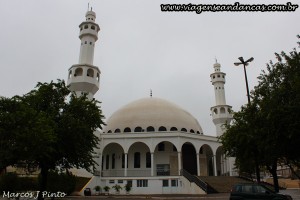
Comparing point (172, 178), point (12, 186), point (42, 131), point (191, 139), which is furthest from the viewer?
point (191, 139)

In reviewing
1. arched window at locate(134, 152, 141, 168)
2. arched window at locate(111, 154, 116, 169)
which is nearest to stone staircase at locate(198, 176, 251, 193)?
arched window at locate(134, 152, 141, 168)

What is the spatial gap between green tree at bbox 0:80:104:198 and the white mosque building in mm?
13195

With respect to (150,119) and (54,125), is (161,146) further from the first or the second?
(54,125)

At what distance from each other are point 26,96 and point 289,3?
58.4 feet

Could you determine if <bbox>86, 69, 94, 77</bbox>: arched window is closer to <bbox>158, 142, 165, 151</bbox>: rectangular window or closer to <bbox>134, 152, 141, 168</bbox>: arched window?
<bbox>134, 152, 141, 168</bbox>: arched window

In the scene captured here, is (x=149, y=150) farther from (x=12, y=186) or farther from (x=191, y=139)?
(x=12, y=186)

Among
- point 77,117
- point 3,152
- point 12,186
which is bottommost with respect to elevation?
point 12,186

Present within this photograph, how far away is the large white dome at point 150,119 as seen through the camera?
46531mm

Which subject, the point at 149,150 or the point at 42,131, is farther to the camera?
the point at 149,150

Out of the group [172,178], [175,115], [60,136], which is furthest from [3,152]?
[175,115]

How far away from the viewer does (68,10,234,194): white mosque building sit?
3716cm

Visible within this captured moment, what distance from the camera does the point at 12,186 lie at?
23.6 metres

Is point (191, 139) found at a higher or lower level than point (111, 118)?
lower

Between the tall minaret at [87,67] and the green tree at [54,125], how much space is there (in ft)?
58.9
